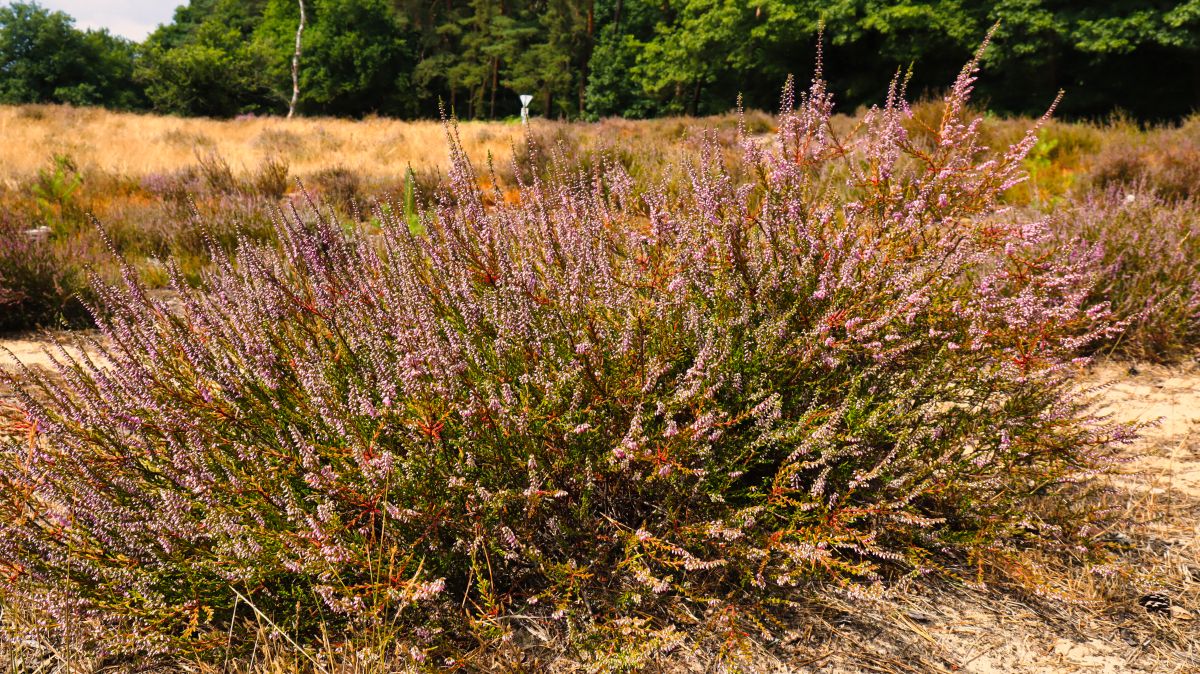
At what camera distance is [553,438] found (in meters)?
1.84

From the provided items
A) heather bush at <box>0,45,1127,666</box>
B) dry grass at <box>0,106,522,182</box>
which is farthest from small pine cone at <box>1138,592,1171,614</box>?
dry grass at <box>0,106,522,182</box>

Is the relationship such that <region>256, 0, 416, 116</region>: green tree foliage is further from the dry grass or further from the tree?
the dry grass

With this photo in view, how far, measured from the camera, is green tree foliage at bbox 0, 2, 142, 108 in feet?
138

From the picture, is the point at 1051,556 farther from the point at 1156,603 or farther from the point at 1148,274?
the point at 1148,274

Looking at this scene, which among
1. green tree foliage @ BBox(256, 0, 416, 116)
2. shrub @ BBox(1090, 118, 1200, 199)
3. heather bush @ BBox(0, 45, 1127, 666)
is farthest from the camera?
green tree foliage @ BBox(256, 0, 416, 116)

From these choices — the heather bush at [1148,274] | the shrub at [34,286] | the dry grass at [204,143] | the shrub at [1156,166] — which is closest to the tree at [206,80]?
the dry grass at [204,143]

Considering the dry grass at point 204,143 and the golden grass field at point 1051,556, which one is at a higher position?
the dry grass at point 204,143

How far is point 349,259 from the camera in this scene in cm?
235

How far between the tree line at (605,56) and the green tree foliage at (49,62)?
12 cm

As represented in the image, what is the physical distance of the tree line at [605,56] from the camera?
65.1ft

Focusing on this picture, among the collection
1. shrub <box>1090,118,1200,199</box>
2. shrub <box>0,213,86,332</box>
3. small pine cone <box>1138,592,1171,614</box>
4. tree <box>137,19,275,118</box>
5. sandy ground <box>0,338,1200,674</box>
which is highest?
tree <box>137,19,275,118</box>

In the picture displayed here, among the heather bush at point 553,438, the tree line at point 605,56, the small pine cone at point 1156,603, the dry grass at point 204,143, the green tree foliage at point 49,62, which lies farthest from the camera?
the green tree foliage at point 49,62

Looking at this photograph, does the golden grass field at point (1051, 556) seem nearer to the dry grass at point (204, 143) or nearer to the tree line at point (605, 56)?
the dry grass at point (204, 143)

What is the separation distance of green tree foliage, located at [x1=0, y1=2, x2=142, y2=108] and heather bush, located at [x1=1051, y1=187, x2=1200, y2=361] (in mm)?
54569
